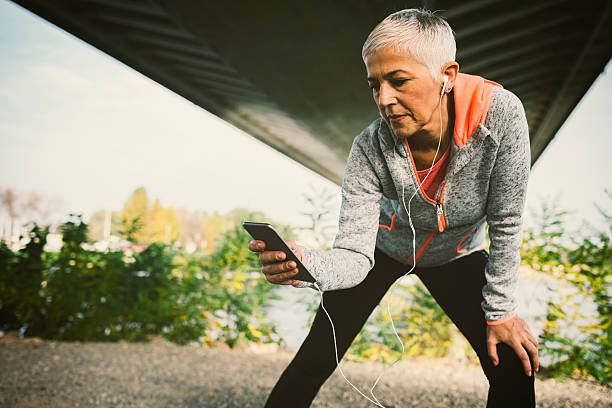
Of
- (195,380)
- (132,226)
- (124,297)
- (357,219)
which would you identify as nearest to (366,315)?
(357,219)

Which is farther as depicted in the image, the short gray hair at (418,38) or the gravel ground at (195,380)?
the gravel ground at (195,380)

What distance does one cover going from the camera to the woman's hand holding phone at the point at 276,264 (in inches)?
48.1

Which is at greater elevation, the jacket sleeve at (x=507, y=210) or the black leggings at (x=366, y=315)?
the jacket sleeve at (x=507, y=210)

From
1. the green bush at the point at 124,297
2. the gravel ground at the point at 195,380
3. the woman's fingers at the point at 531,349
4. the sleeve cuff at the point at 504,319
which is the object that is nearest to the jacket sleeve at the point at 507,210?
the sleeve cuff at the point at 504,319

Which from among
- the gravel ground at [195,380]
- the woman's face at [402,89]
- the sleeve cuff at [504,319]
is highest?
the woman's face at [402,89]

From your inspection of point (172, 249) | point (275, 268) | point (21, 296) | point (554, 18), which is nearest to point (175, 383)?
point (172, 249)

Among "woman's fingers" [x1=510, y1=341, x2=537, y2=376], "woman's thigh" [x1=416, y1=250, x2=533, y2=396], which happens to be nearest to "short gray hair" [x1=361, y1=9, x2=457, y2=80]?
"woman's thigh" [x1=416, y1=250, x2=533, y2=396]

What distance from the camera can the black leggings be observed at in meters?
1.44

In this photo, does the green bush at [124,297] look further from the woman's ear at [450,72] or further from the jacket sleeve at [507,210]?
the woman's ear at [450,72]

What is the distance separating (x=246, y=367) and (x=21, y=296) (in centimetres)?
262

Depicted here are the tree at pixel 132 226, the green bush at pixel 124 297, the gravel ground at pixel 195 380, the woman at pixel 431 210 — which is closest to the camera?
the woman at pixel 431 210

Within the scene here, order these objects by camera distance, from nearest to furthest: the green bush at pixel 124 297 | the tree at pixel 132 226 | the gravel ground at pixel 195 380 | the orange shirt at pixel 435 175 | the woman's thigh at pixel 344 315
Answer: the orange shirt at pixel 435 175 → the woman's thigh at pixel 344 315 → the gravel ground at pixel 195 380 → the green bush at pixel 124 297 → the tree at pixel 132 226

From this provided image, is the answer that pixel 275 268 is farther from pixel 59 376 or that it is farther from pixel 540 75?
pixel 540 75

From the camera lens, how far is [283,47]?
4.49 metres
